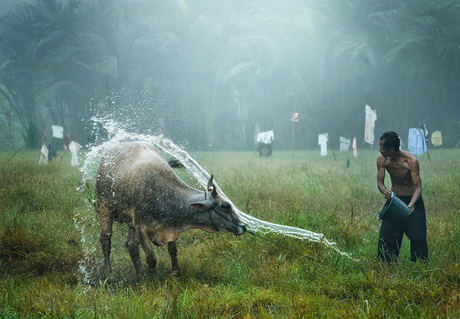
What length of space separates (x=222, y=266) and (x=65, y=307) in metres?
1.53

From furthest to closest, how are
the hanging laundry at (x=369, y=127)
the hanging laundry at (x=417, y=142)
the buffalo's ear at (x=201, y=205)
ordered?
1. the hanging laundry at (x=417, y=142)
2. the hanging laundry at (x=369, y=127)
3. the buffalo's ear at (x=201, y=205)

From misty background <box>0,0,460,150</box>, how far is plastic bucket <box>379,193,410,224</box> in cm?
869

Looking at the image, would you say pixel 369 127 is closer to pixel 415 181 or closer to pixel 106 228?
pixel 415 181

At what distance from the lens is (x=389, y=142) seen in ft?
10.8

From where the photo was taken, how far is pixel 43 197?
20.4 ft

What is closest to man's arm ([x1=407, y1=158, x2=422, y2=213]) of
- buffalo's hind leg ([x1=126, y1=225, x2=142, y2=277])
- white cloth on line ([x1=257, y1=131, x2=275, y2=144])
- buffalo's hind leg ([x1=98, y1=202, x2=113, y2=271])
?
buffalo's hind leg ([x1=126, y1=225, x2=142, y2=277])

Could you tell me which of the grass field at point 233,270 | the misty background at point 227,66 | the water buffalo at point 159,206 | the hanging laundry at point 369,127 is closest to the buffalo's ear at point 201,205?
the water buffalo at point 159,206

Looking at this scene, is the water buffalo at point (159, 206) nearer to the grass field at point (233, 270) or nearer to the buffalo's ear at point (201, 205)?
the buffalo's ear at point (201, 205)

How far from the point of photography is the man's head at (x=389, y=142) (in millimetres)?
3294

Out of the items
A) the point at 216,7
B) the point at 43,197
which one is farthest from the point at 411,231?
the point at 216,7

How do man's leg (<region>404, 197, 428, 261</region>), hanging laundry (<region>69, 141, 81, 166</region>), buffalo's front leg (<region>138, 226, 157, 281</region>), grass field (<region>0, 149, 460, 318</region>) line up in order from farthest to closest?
hanging laundry (<region>69, 141, 81, 166</region>) < man's leg (<region>404, 197, 428, 261</region>) < buffalo's front leg (<region>138, 226, 157, 281</region>) < grass field (<region>0, 149, 460, 318</region>)

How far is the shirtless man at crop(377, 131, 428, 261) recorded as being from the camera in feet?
10.8

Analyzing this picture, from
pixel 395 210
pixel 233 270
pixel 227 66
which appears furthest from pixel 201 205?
pixel 227 66

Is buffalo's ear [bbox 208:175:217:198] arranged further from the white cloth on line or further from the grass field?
the white cloth on line
